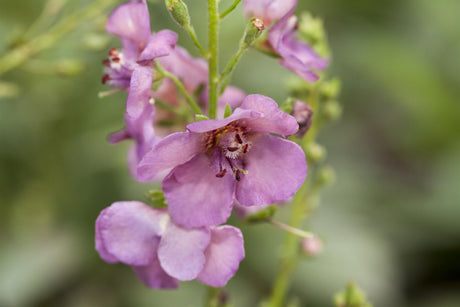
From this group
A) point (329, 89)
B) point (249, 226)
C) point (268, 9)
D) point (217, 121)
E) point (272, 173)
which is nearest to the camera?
point (217, 121)

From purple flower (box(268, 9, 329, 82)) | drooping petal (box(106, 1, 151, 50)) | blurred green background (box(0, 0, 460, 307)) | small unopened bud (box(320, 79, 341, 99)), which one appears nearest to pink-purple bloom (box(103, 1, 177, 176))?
drooping petal (box(106, 1, 151, 50))

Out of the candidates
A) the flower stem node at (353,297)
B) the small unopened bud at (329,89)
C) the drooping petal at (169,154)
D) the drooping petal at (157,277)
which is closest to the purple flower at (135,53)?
the drooping petal at (169,154)

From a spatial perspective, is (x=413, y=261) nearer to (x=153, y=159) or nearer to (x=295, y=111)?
(x=295, y=111)

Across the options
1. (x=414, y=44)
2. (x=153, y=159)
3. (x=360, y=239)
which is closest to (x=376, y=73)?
(x=414, y=44)

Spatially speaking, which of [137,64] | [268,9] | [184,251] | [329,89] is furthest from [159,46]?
[329,89]

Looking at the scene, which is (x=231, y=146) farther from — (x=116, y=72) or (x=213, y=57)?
(x=116, y=72)

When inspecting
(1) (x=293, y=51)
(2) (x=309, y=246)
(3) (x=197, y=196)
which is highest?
(1) (x=293, y=51)
